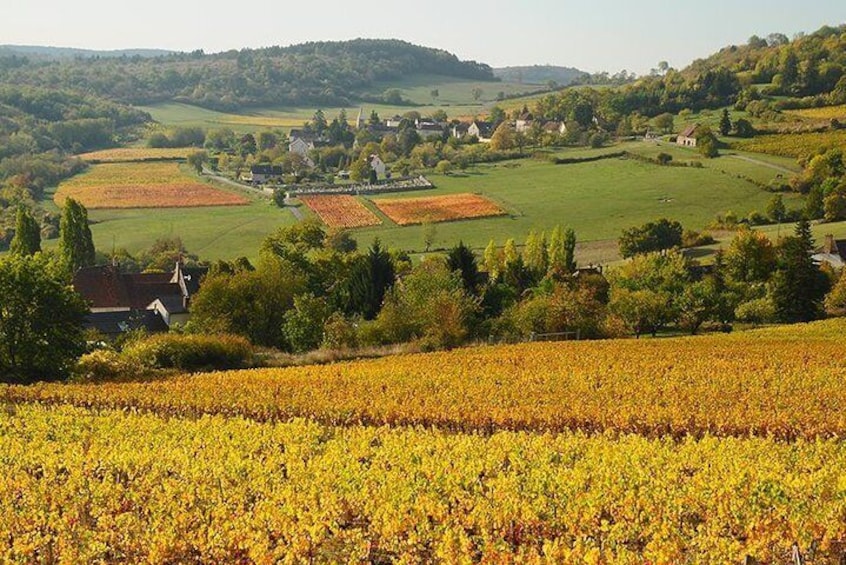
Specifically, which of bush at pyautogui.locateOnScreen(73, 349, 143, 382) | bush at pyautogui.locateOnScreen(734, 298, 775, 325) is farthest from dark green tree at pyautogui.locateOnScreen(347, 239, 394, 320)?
bush at pyautogui.locateOnScreen(734, 298, 775, 325)

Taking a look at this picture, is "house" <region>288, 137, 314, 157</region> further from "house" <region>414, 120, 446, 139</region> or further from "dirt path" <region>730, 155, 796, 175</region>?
"dirt path" <region>730, 155, 796, 175</region>

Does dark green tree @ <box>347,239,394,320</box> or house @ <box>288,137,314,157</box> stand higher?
house @ <box>288,137,314,157</box>

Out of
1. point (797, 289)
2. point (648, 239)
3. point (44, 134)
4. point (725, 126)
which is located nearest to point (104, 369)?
point (797, 289)

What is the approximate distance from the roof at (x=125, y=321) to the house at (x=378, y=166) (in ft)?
244

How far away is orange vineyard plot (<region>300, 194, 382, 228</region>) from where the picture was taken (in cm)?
9356

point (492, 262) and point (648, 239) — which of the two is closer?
point (492, 262)

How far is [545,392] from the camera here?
3131cm

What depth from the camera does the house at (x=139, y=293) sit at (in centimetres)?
5812

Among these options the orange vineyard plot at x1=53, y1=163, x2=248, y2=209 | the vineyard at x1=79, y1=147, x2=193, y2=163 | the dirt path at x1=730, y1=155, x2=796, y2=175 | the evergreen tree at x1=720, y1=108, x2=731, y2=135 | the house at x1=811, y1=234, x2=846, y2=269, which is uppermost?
the evergreen tree at x1=720, y1=108, x2=731, y2=135

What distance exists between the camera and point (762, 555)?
14.9 metres

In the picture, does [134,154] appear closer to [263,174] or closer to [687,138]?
[263,174]

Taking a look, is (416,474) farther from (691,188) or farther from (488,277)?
(691,188)

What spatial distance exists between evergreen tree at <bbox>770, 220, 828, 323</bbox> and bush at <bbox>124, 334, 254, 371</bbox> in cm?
3360

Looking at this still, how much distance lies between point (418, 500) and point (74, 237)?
2469 inches
